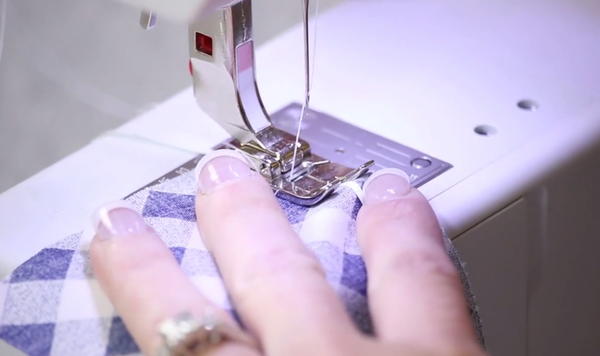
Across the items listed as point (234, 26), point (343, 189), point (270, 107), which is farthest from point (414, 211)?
point (270, 107)

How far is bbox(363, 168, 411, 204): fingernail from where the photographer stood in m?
0.73

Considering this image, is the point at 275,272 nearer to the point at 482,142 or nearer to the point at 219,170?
the point at 219,170

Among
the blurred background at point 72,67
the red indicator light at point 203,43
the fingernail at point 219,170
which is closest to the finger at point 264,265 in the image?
the fingernail at point 219,170

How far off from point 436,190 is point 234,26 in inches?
8.7

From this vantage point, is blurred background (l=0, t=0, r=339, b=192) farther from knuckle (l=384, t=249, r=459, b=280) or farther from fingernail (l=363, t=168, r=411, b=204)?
knuckle (l=384, t=249, r=459, b=280)

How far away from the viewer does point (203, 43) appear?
794 mm

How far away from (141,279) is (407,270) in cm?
18

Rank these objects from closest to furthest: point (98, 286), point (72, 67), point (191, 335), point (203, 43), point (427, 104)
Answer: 1. point (191, 335)
2. point (98, 286)
3. point (203, 43)
4. point (427, 104)
5. point (72, 67)

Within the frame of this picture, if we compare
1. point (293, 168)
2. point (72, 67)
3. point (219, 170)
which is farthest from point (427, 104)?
point (72, 67)

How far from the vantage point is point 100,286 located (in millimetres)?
675

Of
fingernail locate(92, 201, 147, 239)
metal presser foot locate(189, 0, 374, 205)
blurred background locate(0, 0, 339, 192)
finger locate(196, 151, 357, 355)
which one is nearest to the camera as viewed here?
finger locate(196, 151, 357, 355)

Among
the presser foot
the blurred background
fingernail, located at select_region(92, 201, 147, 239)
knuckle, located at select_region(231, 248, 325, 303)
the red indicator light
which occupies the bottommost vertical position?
the blurred background

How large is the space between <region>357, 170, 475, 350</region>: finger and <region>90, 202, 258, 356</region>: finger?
0.10 meters

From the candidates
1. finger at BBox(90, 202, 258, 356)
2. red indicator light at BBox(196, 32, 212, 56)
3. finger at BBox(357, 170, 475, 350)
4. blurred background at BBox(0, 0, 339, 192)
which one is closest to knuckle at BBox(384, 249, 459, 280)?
finger at BBox(357, 170, 475, 350)
